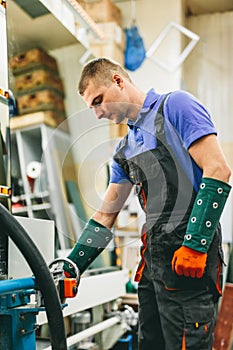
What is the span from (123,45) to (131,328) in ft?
8.25

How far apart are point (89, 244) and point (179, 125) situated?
25.3 inches

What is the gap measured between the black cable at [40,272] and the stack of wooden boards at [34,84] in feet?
9.42

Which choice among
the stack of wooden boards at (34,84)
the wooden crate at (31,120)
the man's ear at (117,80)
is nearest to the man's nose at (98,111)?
the man's ear at (117,80)

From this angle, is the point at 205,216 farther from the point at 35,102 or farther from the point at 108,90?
the point at 35,102

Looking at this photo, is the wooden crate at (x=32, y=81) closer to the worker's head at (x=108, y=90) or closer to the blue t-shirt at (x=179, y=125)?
the worker's head at (x=108, y=90)

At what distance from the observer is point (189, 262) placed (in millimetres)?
1477

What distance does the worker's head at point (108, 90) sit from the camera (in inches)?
70.0

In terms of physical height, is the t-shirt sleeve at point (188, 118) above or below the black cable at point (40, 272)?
above

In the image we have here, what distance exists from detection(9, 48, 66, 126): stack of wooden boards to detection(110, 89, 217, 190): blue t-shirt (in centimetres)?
233

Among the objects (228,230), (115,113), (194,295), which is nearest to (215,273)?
(194,295)

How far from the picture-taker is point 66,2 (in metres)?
2.57

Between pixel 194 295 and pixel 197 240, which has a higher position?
pixel 197 240

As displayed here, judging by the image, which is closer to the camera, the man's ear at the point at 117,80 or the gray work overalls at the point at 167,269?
the gray work overalls at the point at 167,269

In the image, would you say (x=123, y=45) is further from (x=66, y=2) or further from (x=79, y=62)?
(x=66, y=2)
